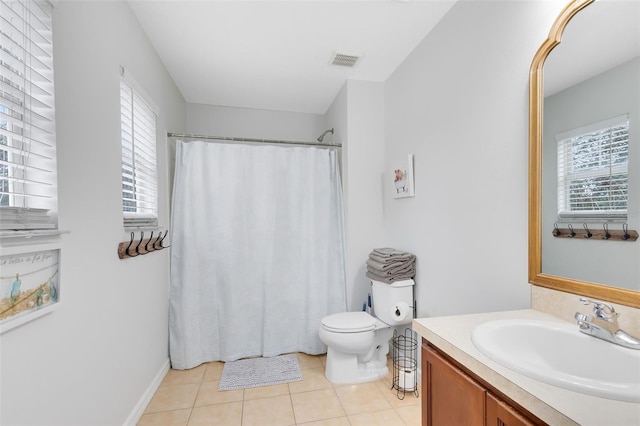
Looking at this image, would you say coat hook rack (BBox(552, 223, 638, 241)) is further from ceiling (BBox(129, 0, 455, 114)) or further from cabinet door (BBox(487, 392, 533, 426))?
ceiling (BBox(129, 0, 455, 114))

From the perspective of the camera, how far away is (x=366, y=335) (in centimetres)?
204

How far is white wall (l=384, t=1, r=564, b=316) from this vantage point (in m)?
1.30

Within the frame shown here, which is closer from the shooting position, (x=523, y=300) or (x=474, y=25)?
(x=523, y=300)

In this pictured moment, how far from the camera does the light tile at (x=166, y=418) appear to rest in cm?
169

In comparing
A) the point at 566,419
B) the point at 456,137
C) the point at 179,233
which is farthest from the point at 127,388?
the point at 456,137

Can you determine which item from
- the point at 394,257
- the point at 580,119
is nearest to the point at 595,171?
the point at 580,119

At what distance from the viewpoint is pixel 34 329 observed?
94cm

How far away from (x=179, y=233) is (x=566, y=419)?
2.43 m

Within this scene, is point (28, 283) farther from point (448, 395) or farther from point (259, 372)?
point (259, 372)

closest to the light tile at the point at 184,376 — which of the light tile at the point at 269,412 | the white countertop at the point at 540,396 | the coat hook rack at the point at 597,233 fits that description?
the light tile at the point at 269,412

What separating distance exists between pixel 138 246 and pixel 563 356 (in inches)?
78.4

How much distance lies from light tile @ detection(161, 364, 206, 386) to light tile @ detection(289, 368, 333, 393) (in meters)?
0.72

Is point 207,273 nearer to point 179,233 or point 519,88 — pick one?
point 179,233

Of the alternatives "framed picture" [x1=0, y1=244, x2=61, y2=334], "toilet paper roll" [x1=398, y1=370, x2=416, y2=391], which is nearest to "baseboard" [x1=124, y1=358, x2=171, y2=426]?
"framed picture" [x1=0, y1=244, x2=61, y2=334]
